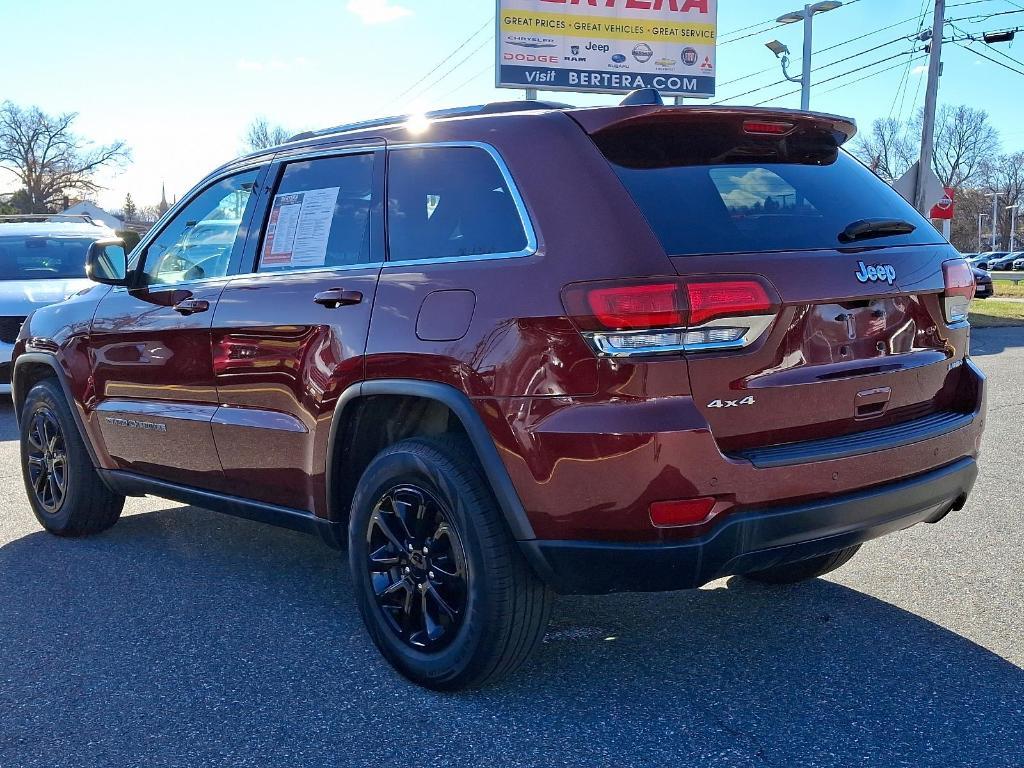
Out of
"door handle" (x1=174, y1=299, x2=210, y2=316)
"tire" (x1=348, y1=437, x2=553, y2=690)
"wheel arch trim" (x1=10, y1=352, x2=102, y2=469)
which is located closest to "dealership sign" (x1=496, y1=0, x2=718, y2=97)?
"wheel arch trim" (x1=10, y1=352, x2=102, y2=469)

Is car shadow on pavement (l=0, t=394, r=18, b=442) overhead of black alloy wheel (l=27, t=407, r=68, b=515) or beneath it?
beneath

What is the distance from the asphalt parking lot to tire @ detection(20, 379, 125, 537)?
39 centimetres

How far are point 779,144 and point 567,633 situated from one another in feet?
6.10

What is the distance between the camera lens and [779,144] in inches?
139

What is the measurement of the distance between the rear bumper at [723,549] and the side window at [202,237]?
81.4 inches

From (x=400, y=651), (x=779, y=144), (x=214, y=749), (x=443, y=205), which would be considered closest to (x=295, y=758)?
(x=214, y=749)

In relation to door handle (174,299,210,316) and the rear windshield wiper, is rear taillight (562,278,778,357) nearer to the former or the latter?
the rear windshield wiper

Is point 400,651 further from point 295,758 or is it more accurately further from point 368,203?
point 368,203

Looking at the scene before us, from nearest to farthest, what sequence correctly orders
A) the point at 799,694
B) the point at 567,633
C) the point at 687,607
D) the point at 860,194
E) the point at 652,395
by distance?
1. the point at 652,395
2. the point at 799,694
3. the point at 860,194
4. the point at 567,633
5. the point at 687,607

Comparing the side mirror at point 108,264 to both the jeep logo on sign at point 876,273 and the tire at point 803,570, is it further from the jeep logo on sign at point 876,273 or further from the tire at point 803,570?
the jeep logo on sign at point 876,273

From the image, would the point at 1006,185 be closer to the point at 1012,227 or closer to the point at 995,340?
the point at 1012,227

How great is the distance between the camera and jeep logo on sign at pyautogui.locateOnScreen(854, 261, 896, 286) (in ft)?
10.7

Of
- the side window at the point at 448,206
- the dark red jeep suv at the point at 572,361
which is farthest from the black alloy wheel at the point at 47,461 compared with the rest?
the side window at the point at 448,206

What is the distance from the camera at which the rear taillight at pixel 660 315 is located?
2.90m
